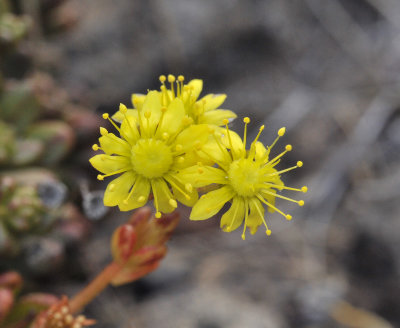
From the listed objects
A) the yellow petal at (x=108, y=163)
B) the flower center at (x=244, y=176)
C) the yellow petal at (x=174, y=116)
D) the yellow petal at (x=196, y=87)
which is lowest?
the flower center at (x=244, y=176)

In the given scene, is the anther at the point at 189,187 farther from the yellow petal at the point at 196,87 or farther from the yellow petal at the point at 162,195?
the yellow petal at the point at 196,87

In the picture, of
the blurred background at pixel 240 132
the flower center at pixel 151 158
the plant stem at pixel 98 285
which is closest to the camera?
the flower center at pixel 151 158


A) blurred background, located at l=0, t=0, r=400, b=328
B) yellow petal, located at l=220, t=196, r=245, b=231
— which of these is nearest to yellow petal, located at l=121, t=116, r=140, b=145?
yellow petal, located at l=220, t=196, r=245, b=231

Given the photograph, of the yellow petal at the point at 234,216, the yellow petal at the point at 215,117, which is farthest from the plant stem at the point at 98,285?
the yellow petal at the point at 215,117

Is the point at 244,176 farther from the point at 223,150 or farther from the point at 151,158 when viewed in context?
the point at 151,158

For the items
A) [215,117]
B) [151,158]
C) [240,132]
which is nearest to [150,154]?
[151,158]

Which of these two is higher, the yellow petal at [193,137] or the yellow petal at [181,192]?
the yellow petal at [193,137]

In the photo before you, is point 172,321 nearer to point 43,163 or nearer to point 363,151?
point 43,163

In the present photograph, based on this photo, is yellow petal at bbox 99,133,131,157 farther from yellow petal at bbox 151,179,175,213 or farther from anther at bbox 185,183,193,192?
anther at bbox 185,183,193,192

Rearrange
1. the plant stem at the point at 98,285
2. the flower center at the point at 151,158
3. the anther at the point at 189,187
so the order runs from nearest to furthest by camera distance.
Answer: the anther at the point at 189,187 → the flower center at the point at 151,158 → the plant stem at the point at 98,285

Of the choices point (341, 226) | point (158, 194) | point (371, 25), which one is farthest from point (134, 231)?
point (371, 25)
